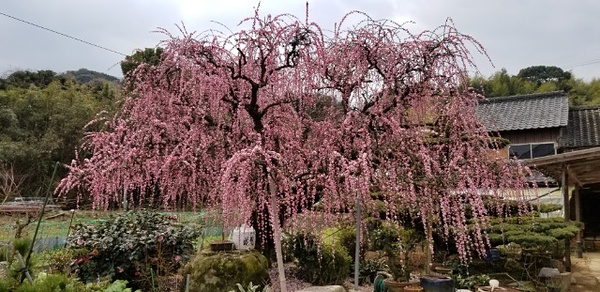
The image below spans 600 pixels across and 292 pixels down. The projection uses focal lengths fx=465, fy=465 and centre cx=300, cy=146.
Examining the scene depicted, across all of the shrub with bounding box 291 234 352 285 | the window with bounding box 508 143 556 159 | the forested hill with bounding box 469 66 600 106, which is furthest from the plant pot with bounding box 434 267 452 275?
the forested hill with bounding box 469 66 600 106

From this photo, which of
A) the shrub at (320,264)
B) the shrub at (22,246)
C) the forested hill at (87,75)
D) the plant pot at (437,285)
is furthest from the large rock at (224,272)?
the forested hill at (87,75)

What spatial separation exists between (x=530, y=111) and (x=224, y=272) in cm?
1269

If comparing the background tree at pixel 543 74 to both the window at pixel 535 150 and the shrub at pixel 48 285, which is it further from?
the shrub at pixel 48 285

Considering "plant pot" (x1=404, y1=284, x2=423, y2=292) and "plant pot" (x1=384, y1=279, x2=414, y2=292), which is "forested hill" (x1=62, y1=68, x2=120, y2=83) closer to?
"plant pot" (x1=384, y1=279, x2=414, y2=292)

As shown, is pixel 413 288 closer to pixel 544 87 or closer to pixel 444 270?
pixel 444 270

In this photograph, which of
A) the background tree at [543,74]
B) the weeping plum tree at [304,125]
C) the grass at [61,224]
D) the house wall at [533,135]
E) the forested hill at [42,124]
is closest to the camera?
the weeping plum tree at [304,125]

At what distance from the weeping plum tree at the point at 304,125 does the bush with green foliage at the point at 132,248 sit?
73 cm

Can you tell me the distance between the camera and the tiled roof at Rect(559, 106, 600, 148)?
12.7m

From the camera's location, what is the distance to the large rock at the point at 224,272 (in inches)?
180

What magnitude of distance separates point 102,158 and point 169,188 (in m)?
0.68

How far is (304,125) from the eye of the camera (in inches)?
183

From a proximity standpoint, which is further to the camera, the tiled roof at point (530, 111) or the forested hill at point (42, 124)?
the forested hill at point (42, 124)

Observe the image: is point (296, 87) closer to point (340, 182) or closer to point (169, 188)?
point (340, 182)

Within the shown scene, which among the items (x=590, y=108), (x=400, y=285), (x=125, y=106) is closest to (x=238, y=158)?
(x=125, y=106)
